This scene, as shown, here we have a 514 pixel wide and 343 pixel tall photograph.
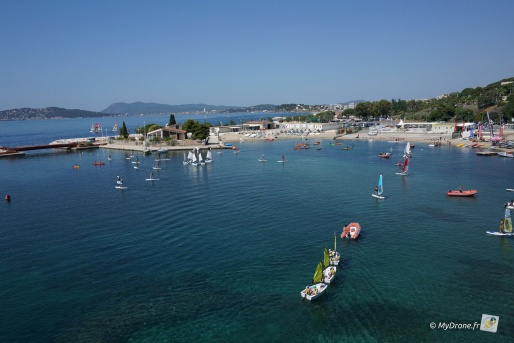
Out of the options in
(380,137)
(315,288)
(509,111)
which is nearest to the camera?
(315,288)

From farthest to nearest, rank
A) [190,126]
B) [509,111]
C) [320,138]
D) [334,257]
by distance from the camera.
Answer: [320,138] < [509,111] < [190,126] < [334,257]

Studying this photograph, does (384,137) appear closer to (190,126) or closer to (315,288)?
(190,126)

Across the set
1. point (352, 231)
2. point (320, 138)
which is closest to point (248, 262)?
point (352, 231)

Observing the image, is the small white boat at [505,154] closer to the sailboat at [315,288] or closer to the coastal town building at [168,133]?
the sailboat at [315,288]

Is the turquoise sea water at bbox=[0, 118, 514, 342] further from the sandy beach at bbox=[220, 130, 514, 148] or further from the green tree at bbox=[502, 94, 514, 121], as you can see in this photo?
the green tree at bbox=[502, 94, 514, 121]

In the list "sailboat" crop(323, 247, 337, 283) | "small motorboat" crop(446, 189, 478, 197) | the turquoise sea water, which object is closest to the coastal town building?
the turquoise sea water

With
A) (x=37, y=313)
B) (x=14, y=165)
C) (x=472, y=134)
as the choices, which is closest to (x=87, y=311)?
(x=37, y=313)
